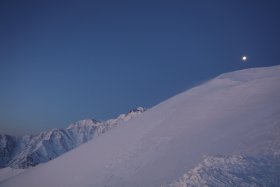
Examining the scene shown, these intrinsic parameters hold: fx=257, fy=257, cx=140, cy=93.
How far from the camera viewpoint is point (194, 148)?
11.2m

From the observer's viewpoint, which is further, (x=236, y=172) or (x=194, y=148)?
(x=194, y=148)

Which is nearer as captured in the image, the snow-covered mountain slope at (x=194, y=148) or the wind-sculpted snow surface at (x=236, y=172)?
the wind-sculpted snow surface at (x=236, y=172)

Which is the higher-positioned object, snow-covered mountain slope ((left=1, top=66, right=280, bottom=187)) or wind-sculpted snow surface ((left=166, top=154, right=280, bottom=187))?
snow-covered mountain slope ((left=1, top=66, right=280, bottom=187))

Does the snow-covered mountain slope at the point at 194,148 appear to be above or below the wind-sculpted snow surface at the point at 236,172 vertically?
above

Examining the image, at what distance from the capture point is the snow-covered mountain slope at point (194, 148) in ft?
27.4

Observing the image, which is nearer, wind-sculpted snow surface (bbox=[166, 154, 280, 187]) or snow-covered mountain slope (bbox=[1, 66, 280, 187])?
wind-sculpted snow surface (bbox=[166, 154, 280, 187])

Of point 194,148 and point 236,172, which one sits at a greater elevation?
point 194,148

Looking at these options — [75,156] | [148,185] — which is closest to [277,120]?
[148,185]

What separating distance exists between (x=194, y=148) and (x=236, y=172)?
3.40 meters

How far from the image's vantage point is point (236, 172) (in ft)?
25.9

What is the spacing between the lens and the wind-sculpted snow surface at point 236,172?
23.8 ft

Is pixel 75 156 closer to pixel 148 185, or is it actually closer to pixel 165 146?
pixel 165 146

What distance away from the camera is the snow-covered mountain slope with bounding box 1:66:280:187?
27.4ft

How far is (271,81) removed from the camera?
1561cm
